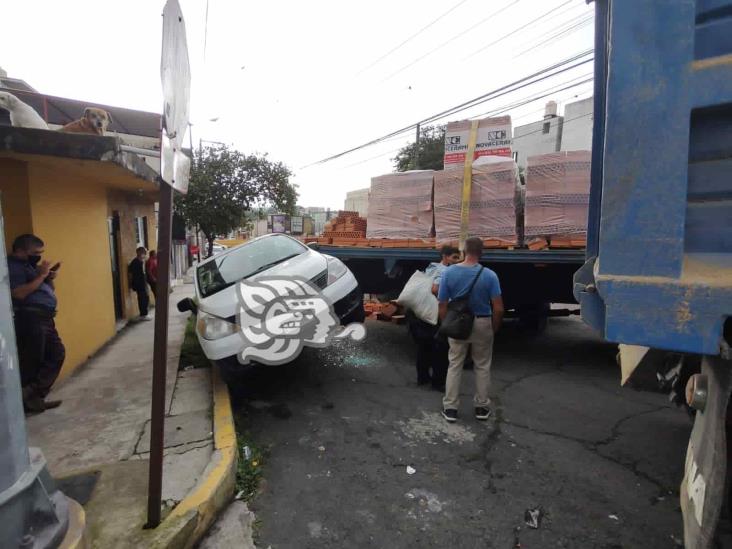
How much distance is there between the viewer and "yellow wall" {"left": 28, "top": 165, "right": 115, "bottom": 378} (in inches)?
187

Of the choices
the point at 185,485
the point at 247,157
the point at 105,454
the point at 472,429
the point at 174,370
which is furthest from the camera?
the point at 247,157

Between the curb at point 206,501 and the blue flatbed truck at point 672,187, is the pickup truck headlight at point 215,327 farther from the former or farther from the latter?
the blue flatbed truck at point 672,187

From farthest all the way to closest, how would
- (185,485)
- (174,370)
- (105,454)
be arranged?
A: (174,370), (105,454), (185,485)

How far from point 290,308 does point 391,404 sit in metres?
1.48

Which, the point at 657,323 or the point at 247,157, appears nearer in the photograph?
the point at 657,323

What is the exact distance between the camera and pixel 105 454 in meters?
3.23

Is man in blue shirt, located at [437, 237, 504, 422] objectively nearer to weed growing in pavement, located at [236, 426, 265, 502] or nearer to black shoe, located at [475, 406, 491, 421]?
black shoe, located at [475, 406, 491, 421]

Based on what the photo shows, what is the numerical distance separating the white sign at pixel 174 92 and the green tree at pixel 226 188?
14741mm

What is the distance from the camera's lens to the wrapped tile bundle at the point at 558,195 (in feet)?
14.8

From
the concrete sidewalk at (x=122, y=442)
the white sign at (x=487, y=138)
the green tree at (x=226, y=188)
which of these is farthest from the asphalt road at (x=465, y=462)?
the green tree at (x=226, y=188)

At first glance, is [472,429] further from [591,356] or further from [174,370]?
[174,370]

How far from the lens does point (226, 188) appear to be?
54.0ft

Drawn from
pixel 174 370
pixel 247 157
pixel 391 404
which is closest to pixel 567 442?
pixel 391 404

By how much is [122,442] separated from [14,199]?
2819mm
